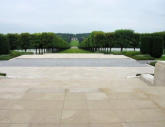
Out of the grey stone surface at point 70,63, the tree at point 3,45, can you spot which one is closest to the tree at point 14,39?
the tree at point 3,45

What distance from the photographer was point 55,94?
484 cm

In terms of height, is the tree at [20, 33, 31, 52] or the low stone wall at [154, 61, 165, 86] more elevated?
the tree at [20, 33, 31, 52]

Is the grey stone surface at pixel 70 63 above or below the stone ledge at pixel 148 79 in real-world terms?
below

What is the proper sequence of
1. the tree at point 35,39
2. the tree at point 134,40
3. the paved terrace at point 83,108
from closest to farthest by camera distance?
the paved terrace at point 83,108
the tree at point 35,39
the tree at point 134,40

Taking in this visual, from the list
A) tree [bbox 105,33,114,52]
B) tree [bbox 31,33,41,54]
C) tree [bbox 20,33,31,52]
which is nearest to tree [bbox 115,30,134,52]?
tree [bbox 105,33,114,52]

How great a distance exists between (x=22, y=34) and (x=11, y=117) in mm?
33235

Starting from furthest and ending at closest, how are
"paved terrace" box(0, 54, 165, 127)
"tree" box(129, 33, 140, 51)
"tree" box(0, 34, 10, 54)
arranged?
"tree" box(129, 33, 140, 51) < "tree" box(0, 34, 10, 54) < "paved terrace" box(0, 54, 165, 127)

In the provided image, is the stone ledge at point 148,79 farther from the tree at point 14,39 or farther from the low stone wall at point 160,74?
the tree at point 14,39

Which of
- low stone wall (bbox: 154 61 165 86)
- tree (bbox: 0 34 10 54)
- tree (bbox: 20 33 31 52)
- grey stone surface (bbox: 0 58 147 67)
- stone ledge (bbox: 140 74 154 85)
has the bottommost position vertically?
grey stone surface (bbox: 0 58 147 67)

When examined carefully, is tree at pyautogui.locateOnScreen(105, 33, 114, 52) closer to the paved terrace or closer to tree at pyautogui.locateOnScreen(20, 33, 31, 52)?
tree at pyautogui.locateOnScreen(20, 33, 31, 52)

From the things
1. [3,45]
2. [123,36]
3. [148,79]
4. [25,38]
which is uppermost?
[123,36]

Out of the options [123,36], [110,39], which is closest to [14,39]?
[110,39]

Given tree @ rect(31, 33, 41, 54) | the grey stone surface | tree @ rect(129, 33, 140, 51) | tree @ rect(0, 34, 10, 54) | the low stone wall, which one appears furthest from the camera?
tree @ rect(129, 33, 140, 51)

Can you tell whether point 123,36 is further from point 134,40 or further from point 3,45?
point 3,45
